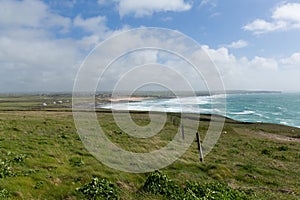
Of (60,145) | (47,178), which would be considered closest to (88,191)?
(47,178)

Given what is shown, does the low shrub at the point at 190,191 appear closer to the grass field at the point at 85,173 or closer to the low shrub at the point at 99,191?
the grass field at the point at 85,173

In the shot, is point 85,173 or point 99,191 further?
point 85,173

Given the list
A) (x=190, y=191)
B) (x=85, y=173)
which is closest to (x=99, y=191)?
(x=85, y=173)

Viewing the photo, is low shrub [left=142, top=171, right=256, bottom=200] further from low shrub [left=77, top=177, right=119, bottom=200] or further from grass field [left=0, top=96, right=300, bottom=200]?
low shrub [left=77, top=177, right=119, bottom=200]

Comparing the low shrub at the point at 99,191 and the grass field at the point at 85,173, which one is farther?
the grass field at the point at 85,173

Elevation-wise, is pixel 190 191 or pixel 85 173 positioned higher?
pixel 190 191

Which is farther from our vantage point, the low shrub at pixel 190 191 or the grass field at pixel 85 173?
the grass field at pixel 85 173

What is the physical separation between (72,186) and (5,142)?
381 inches

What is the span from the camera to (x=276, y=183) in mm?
14430

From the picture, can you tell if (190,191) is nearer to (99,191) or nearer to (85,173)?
(99,191)

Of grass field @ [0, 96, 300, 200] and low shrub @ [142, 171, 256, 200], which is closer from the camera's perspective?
low shrub @ [142, 171, 256, 200]

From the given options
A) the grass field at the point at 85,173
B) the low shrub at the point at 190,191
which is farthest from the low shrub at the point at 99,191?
the low shrub at the point at 190,191

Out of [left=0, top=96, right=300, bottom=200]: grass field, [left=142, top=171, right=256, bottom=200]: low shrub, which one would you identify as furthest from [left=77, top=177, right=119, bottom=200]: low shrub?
[left=142, top=171, right=256, bottom=200]: low shrub

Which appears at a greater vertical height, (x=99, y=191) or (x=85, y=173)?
(x=99, y=191)
